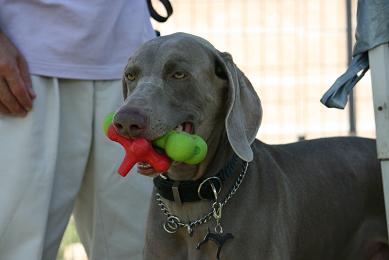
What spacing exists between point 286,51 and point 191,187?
535cm

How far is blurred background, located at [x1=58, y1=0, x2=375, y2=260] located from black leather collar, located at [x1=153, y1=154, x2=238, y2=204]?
4.82 meters

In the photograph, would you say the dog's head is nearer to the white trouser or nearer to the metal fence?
the white trouser

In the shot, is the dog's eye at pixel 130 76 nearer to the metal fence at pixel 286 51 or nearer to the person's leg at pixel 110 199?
the person's leg at pixel 110 199

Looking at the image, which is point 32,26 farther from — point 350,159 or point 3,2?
point 350,159

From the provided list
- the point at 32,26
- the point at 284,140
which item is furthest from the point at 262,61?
the point at 32,26

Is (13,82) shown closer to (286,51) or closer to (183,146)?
(183,146)

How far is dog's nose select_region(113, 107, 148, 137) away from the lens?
10.8 ft

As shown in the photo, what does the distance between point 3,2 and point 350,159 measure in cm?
162

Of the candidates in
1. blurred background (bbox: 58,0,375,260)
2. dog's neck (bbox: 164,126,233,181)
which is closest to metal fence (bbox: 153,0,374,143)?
blurred background (bbox: 58,0,375,260)

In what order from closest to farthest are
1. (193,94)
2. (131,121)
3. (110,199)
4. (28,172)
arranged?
(131,121) → (193,94) → (28,172) → (110,199)

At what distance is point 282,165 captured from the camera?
13.1 feet

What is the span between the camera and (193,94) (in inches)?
139

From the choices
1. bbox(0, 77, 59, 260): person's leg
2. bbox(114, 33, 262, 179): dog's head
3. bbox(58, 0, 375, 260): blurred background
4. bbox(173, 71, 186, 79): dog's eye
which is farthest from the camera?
bbox(58, 0, 375, 260): blurred background

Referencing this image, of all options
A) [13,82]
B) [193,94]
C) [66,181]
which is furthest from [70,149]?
[193,94]
